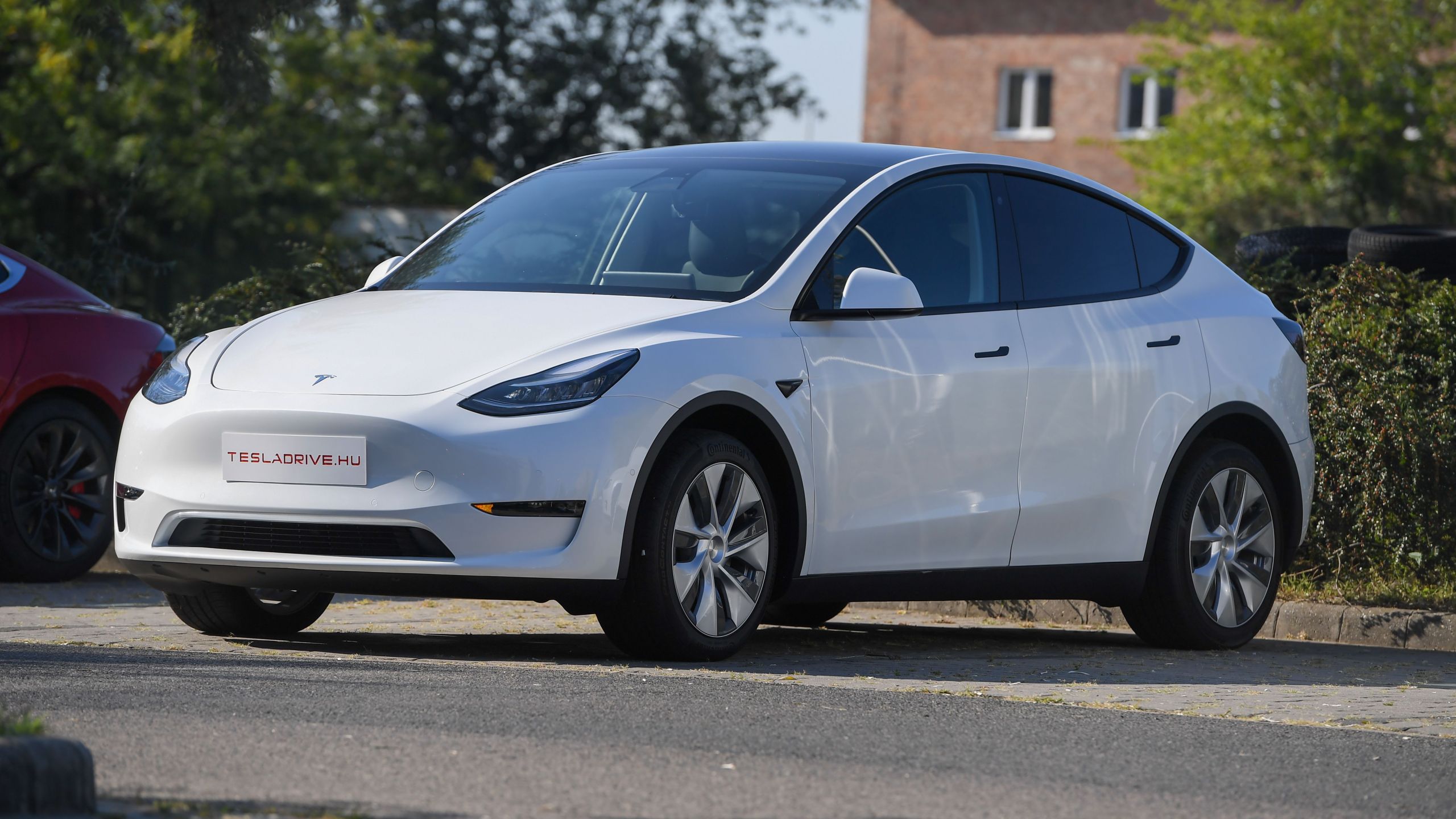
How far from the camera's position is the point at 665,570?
6328mm

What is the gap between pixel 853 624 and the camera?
8797mm

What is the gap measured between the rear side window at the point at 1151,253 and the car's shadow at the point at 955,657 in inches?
56.3

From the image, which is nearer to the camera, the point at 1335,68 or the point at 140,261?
the point at 140,261

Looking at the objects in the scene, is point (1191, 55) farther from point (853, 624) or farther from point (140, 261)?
point (853, 624)

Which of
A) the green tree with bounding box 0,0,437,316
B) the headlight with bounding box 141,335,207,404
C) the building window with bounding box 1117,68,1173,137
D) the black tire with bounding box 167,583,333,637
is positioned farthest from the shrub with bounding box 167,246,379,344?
the building window with bounding box 1117,68,1173,137

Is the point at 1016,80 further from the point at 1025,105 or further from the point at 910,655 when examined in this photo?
the point at 910,655

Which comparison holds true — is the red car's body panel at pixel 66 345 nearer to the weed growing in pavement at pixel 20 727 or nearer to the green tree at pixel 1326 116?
the weed growing in pavement at pixel 20 727

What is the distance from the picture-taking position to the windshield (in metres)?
6.97

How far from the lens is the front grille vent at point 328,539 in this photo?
243 inches

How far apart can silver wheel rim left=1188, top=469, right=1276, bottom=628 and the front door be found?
41.4 inches

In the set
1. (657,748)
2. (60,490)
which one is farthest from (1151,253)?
(60,490)

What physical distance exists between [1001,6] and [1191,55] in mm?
9818

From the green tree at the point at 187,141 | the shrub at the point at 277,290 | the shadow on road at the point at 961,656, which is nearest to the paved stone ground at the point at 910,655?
the shadow on road at the point at 961,656

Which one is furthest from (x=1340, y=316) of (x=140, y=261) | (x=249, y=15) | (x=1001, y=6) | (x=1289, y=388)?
(x=1001, y=6)
